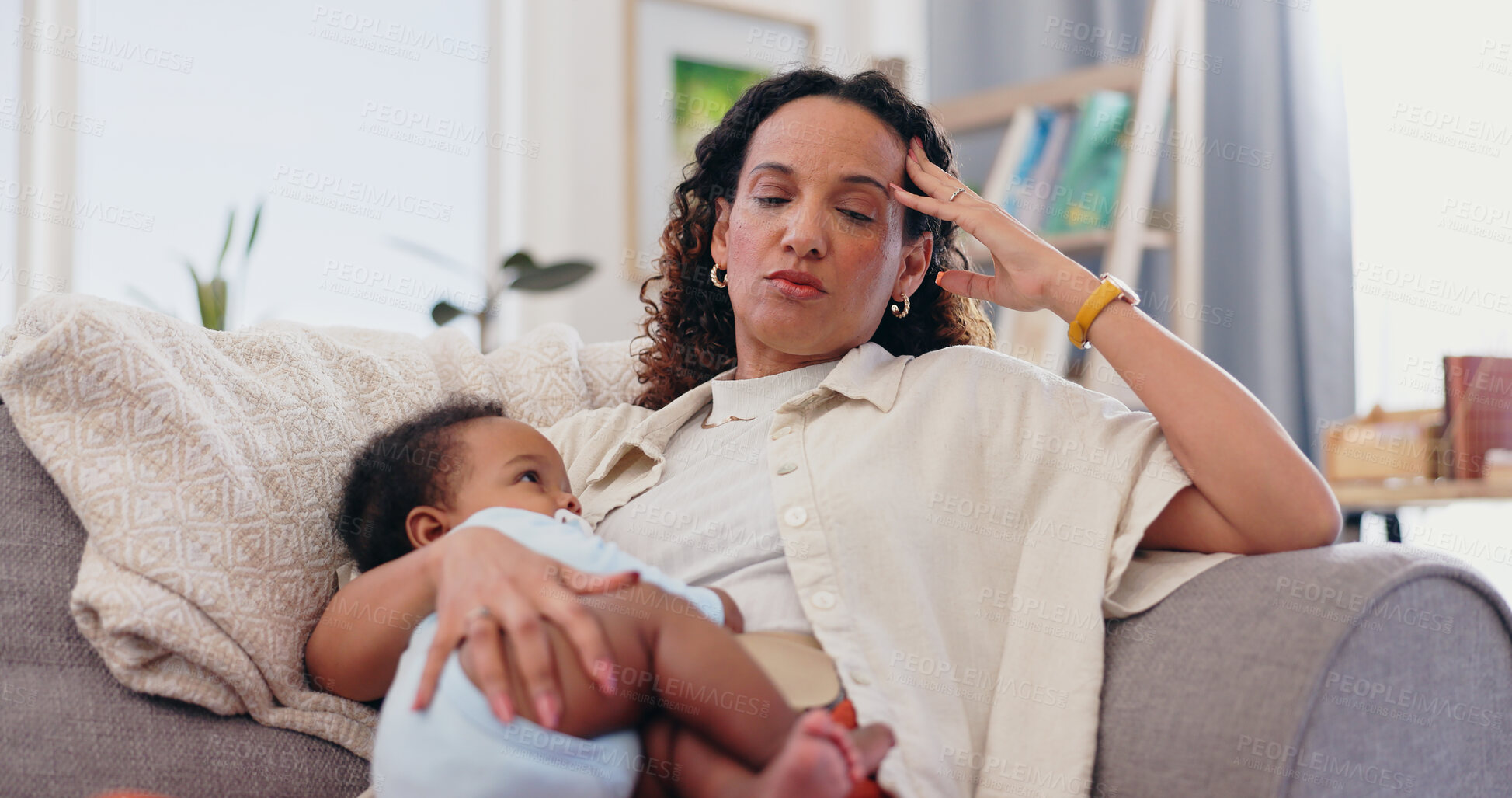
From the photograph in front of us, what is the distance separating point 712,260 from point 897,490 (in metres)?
0.67

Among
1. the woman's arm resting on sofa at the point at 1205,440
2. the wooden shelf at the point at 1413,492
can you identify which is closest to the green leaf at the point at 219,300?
the woman's arm resting on sofa at the point at 1205,440

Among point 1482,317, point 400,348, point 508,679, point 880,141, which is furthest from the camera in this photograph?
point 1482,317

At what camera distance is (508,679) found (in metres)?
0.87

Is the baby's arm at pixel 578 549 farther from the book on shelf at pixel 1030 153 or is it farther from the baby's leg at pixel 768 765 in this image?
the book on shelf at pixel 1030 153

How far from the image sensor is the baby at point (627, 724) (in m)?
0.82

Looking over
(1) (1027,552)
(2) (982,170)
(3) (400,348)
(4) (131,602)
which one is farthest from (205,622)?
(2) (982,170)

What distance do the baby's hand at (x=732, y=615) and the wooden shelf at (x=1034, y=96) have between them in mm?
2124

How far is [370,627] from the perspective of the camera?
1.08 meters

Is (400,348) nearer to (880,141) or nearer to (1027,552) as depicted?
(880,141)

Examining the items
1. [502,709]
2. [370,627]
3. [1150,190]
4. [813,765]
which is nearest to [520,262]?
[1150,190]

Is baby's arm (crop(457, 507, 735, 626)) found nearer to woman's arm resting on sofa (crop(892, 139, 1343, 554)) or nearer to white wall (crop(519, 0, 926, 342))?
woman's arm resting on sofa (crop(892, 139, 1343, 554))

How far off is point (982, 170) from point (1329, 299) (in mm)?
1308

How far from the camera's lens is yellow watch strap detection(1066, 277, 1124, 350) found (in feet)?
4.06

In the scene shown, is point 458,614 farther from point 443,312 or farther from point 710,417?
point 443,312
